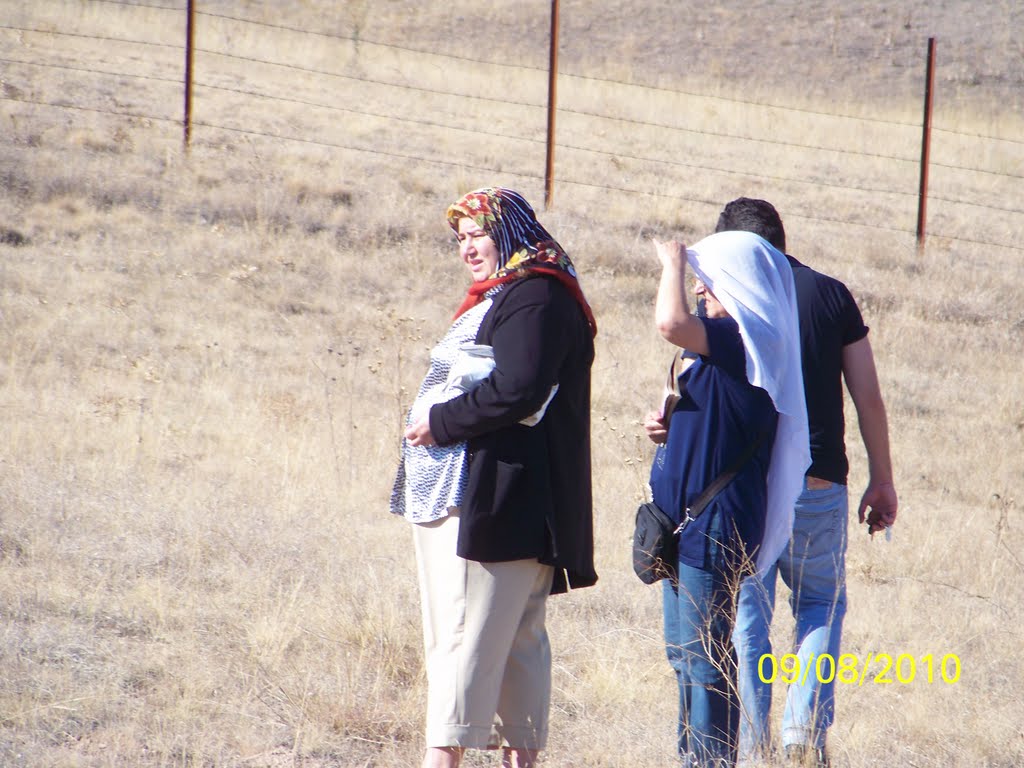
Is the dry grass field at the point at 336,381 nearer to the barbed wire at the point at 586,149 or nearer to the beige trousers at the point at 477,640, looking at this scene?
the barbed wire at the point at 586,149

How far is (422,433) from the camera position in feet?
9.20

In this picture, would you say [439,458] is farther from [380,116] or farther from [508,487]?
[380,116]

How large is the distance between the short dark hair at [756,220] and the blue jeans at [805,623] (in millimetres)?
760

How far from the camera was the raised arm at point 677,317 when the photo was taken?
2.80m

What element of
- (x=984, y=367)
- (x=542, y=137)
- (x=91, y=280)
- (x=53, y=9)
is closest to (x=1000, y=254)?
(x=984, y=367)

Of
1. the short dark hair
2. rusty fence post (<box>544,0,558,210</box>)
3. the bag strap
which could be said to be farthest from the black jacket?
rusty fence post (<box>544,0,558,210</box>)

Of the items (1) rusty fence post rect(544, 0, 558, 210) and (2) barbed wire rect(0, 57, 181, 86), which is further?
(2) barbed wire rect(0, 57, 181, 86)

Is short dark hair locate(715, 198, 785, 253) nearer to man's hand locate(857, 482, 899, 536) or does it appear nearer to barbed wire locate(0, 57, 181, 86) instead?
man's hand locate(857, 482, 899, 536)

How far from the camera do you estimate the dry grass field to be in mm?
3588

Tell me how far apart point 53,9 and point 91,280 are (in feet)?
34.0

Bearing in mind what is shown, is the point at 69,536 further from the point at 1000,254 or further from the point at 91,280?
the point at 1000,254

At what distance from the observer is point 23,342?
287 inches

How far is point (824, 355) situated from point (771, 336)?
584 millimetres
